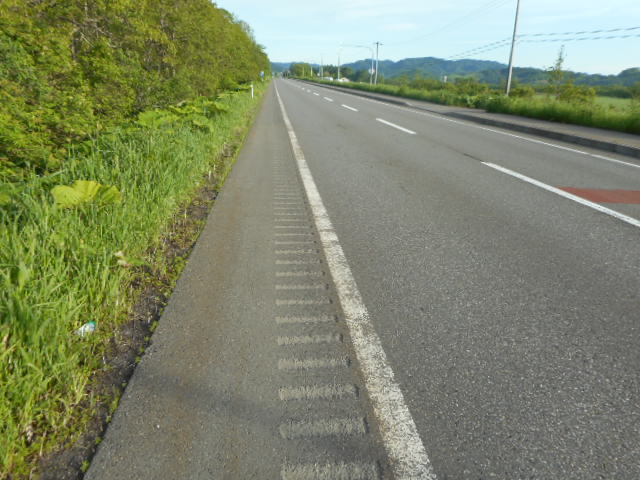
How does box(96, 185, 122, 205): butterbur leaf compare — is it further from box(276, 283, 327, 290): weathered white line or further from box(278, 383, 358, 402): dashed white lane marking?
box(278, 383, 358, 402): dashed white lane marking

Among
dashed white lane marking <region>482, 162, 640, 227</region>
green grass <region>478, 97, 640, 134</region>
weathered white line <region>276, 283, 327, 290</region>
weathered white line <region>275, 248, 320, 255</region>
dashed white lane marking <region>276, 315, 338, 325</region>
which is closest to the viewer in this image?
dashed white lane marking <region>276, 315, 338, 325</region>

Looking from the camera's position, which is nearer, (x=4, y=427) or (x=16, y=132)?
(x=4, y=427)

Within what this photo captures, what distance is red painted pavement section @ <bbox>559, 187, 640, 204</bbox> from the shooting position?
5.10 metres

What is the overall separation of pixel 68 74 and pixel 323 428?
477cm

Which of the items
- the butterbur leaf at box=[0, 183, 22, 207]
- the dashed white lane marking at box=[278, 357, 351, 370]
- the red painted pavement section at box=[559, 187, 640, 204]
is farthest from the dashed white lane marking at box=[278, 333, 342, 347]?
the red painted pavement section at box=[559, 187, 640, 204]

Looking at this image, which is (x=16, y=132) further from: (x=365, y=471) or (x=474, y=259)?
(x=474, y=259)

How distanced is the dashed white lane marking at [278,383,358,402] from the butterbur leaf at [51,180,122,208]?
2.00 metres

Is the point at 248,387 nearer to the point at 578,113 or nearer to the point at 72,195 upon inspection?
the point at 72,195

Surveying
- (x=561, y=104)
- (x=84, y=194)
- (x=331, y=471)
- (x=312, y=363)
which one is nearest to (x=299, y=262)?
(x=312, y=363)

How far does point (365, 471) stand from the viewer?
146 centimetres

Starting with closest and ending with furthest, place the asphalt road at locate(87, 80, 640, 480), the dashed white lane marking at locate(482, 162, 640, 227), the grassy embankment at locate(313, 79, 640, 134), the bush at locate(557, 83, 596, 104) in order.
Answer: the asphalt road at locate(87, 80, 640, 480) < the dashed white lane marking at locate(482, 162, 640, 227) < the grassy embankment at locate(313, 79, 640, 134) < the bush at locate(557, 83, 596, 104)

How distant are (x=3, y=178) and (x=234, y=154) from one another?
14.6 feet

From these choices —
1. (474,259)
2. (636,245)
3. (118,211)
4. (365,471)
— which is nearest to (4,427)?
(365,471)

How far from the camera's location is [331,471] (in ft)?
4.76
